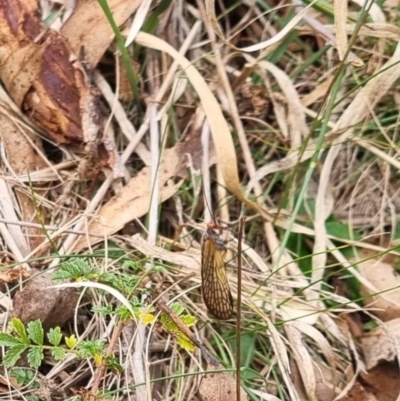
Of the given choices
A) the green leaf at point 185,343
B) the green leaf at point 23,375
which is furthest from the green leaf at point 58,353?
the green leaf at point 185,343

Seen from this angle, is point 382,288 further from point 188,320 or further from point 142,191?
point 142,191

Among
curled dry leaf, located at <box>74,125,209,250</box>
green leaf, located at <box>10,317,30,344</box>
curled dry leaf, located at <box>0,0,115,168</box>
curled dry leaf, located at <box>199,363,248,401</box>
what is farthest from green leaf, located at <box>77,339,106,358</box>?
curled dry leaf, located at <box>0,0,115,168</box>

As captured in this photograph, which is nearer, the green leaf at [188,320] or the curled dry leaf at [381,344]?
the green leaf at [188,320]

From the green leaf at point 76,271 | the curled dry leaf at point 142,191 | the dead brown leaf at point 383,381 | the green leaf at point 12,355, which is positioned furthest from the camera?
the curled dry leaf at point 142,191

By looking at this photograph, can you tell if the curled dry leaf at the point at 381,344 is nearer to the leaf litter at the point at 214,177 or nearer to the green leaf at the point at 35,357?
the leaf litter at the point at 214,177

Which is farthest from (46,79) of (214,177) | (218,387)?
(218,387)
